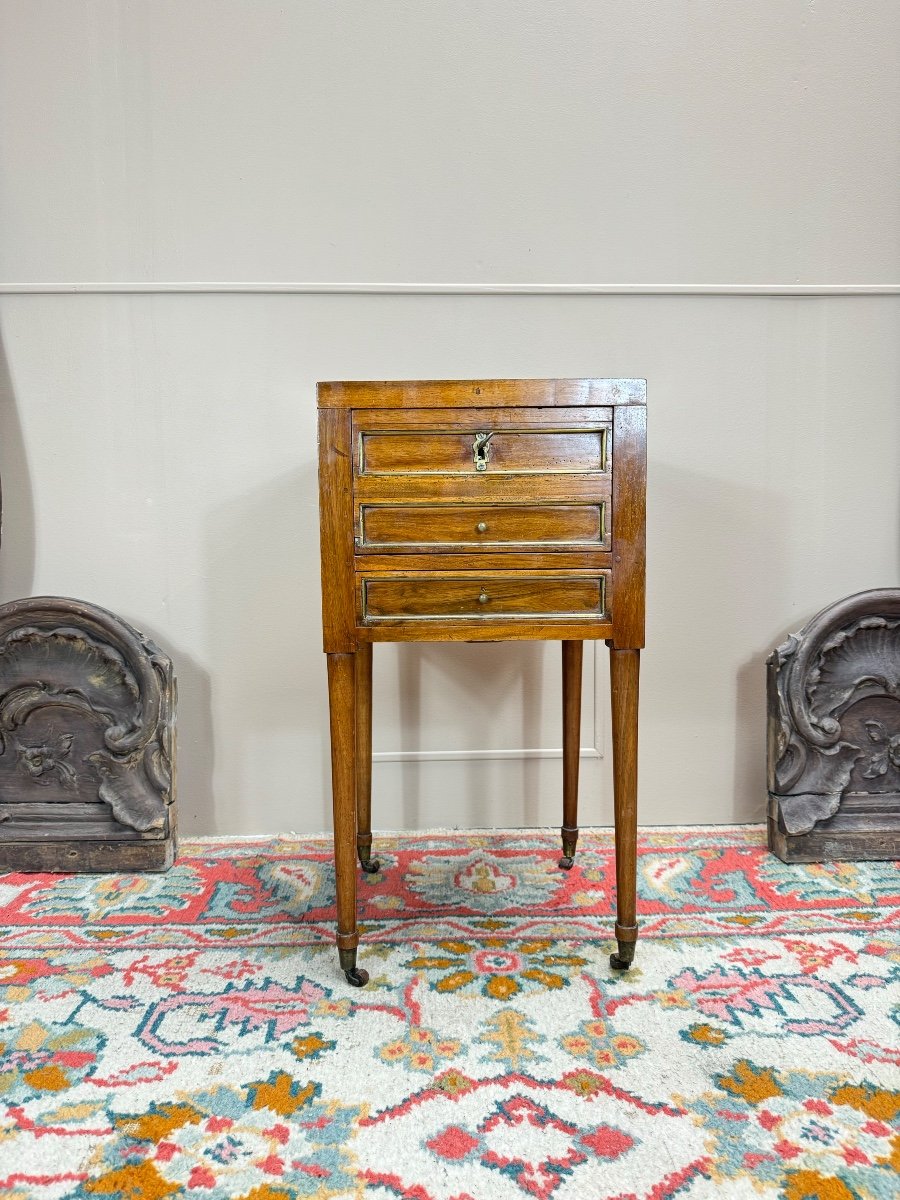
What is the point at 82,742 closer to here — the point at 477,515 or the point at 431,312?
the point at 477,515

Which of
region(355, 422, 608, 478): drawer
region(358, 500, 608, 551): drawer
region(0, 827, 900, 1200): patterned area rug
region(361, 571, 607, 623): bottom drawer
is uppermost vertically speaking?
region(355, 422, 608, 478): drawer

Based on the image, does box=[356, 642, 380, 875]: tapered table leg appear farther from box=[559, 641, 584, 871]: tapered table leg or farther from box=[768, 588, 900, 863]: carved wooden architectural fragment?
box=[768, 588, 900, 863]: carved wooden architectural fragment

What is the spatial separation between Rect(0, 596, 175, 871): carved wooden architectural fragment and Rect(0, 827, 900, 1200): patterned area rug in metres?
0.08

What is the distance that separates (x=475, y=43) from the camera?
1886 millimetres

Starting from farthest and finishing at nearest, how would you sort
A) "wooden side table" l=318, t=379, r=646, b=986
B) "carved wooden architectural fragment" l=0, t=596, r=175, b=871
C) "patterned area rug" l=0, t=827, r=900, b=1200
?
"carved wooden architectural fragment" l=0, t=596, r=175, b=871 → "wooden side table" l=318, t=379, r=646, b=986 → "patterned area rug" l=0, t=827, r=900, b=1200

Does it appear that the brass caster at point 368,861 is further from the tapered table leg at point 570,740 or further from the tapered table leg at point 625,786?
the tapered table leg at point 625,786

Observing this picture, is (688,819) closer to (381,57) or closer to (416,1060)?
(416,1060)

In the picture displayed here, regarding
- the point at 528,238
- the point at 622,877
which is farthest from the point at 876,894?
the point at 528,238

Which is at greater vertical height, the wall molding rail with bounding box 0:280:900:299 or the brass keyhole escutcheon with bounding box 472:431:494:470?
the wall molding rail with bounding box 0:280:900:299

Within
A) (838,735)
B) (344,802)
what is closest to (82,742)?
(344,802)

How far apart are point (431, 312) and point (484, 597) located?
2.94 feet

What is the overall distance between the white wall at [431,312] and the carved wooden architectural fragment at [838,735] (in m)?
0.17

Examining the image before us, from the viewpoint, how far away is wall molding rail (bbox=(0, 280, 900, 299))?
1.91 m

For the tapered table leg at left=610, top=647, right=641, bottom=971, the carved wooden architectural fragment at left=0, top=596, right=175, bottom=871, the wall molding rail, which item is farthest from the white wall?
the tapered table leg at left=610, top=647, right=641, bottom=971
